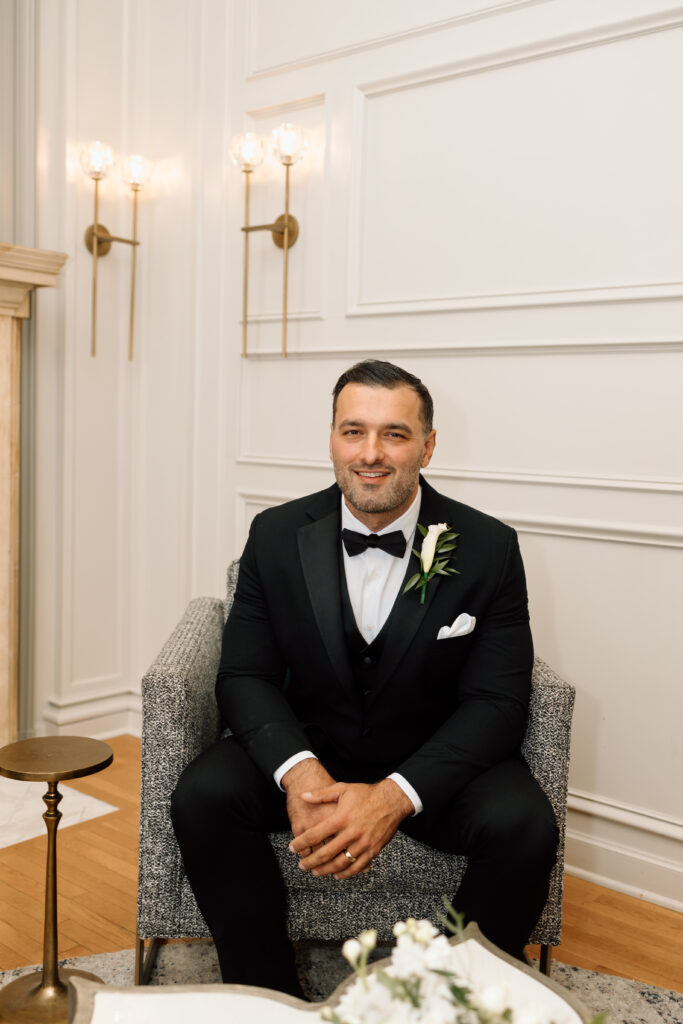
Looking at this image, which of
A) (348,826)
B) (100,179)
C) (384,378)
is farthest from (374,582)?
(100,179)

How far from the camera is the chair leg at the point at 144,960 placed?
190 centimetres

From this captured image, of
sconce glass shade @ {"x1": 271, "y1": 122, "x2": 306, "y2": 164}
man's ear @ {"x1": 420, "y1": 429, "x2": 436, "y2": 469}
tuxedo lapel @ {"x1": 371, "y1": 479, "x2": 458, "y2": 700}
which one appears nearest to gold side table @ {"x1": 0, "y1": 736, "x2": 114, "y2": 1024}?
tuxedo lapel @ {"x1": 371, "y1": 479, "x2": 458, "y2": 700}

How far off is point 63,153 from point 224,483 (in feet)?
4.37

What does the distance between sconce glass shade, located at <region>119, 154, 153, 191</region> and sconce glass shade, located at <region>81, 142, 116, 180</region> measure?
9 cm

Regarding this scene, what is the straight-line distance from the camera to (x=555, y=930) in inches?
74.4

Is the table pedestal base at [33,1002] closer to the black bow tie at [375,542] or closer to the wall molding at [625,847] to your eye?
the black bow tie at [375,542]

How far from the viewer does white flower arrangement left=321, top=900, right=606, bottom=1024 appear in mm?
821

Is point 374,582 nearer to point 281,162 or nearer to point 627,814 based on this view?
point 627,814

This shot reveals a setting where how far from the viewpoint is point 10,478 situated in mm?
3330

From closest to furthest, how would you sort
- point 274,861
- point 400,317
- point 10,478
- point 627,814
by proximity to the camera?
1. point 274,861
2. point 627,814
3. point 400,317
4. point 10,478

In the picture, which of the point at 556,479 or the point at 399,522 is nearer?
the point at 399,522

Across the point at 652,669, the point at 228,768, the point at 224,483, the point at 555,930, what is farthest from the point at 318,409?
the point at 555,930

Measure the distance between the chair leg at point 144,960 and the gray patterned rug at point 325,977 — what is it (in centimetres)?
2

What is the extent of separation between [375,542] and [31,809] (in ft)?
5.52
